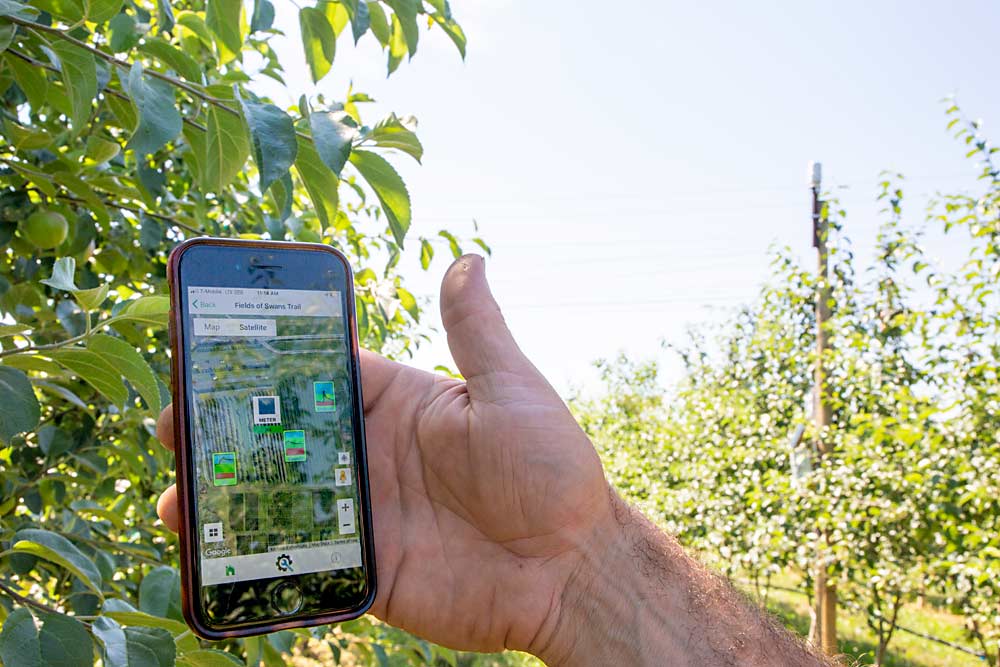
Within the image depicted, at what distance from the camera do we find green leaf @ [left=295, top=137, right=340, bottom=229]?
102cm

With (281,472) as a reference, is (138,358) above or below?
above

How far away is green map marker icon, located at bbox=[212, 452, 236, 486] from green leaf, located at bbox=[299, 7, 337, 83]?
0.55 m

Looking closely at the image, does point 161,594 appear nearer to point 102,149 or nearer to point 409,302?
point 102,149

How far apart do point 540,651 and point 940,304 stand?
11.6 feet

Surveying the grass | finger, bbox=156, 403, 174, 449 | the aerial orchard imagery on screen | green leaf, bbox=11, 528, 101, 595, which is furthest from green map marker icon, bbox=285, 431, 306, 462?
the grass

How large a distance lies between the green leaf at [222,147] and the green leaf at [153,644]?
482 millimetres

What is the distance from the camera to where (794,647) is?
129cm

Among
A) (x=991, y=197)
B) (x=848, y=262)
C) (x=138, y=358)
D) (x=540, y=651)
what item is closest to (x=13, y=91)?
(x=138, y=358)

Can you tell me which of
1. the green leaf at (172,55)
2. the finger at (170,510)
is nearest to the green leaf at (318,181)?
the green leaf at (172,55)

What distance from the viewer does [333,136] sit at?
2.97 feet

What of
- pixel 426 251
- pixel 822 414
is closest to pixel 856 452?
pixel 822 414

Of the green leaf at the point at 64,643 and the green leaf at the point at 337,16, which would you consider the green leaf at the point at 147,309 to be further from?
the green leaf at the point at 337,16

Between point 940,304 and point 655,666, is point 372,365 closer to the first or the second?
point 655,666

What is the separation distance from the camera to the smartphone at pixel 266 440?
2.99ft
